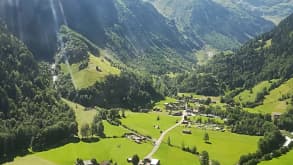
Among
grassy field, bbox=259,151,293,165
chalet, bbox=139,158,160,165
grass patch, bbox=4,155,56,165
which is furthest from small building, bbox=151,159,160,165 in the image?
grassy field, bbox=259,151,293,165

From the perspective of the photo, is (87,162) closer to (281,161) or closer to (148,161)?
(148,161)

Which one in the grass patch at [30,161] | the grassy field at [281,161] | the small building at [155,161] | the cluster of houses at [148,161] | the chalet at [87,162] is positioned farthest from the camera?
the grassy field at [281,161]

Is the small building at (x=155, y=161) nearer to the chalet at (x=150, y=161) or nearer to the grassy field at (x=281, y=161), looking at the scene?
the chalet at (x=150, y=161)

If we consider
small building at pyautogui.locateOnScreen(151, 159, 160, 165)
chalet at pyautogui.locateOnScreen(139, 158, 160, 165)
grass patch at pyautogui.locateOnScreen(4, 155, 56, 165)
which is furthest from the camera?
chalet at pyautogui.locateOnScreen(139, 158, 160, 165)

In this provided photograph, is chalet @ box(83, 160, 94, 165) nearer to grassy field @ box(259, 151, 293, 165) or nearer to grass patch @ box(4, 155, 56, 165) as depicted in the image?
grass patch @ box(4, 155, 56, 165)

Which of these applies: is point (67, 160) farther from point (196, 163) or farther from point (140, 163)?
point (196, 163)

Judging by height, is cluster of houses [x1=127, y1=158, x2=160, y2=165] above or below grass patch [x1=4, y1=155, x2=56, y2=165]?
below

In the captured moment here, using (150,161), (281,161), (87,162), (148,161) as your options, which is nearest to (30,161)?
(87,162)

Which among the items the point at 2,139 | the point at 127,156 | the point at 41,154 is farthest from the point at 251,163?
the point at 2,139

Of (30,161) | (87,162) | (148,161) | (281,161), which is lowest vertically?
(281,161)

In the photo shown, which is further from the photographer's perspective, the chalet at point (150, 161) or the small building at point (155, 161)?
the chalet at point (150, 161)

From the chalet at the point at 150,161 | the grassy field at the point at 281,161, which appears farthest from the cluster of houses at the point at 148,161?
the grassy field at the point at 281,161
